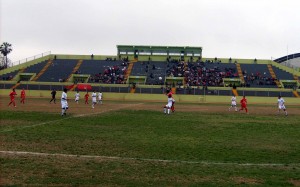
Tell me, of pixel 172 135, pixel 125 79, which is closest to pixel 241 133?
pixel 172 135

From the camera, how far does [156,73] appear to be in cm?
7888

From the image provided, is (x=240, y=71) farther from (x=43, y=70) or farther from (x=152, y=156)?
(x=152, y=156)

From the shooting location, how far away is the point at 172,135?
19.5 metres

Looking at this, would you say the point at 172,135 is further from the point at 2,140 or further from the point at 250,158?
the point at 2,140

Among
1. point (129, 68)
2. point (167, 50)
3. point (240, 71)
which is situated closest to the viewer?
point (240, 71)

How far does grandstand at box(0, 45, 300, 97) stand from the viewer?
6606cm

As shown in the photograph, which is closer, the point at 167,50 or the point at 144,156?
the point at 144,156

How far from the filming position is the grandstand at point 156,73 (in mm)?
66062

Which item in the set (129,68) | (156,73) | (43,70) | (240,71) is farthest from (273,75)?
(43,70)

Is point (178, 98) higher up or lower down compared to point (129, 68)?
lower down

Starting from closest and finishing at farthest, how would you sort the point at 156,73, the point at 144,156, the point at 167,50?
1. the point at 144,156
2. the point at 156,73
3. the point at 167,50

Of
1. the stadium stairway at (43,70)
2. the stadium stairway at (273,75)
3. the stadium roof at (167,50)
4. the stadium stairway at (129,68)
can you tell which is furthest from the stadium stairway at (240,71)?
the stadium stairway at (43,70)

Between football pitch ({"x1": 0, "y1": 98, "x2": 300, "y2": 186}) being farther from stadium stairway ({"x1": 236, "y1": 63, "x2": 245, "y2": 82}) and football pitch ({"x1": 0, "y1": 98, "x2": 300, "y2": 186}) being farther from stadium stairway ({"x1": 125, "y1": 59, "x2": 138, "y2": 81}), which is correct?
stadium stairway ({"x1": 125, "y1": 59, "x2": 138, "y2": 81})

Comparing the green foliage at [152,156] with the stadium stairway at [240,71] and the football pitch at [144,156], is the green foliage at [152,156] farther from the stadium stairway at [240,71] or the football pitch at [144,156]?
the stadium stairway at [240,71]
